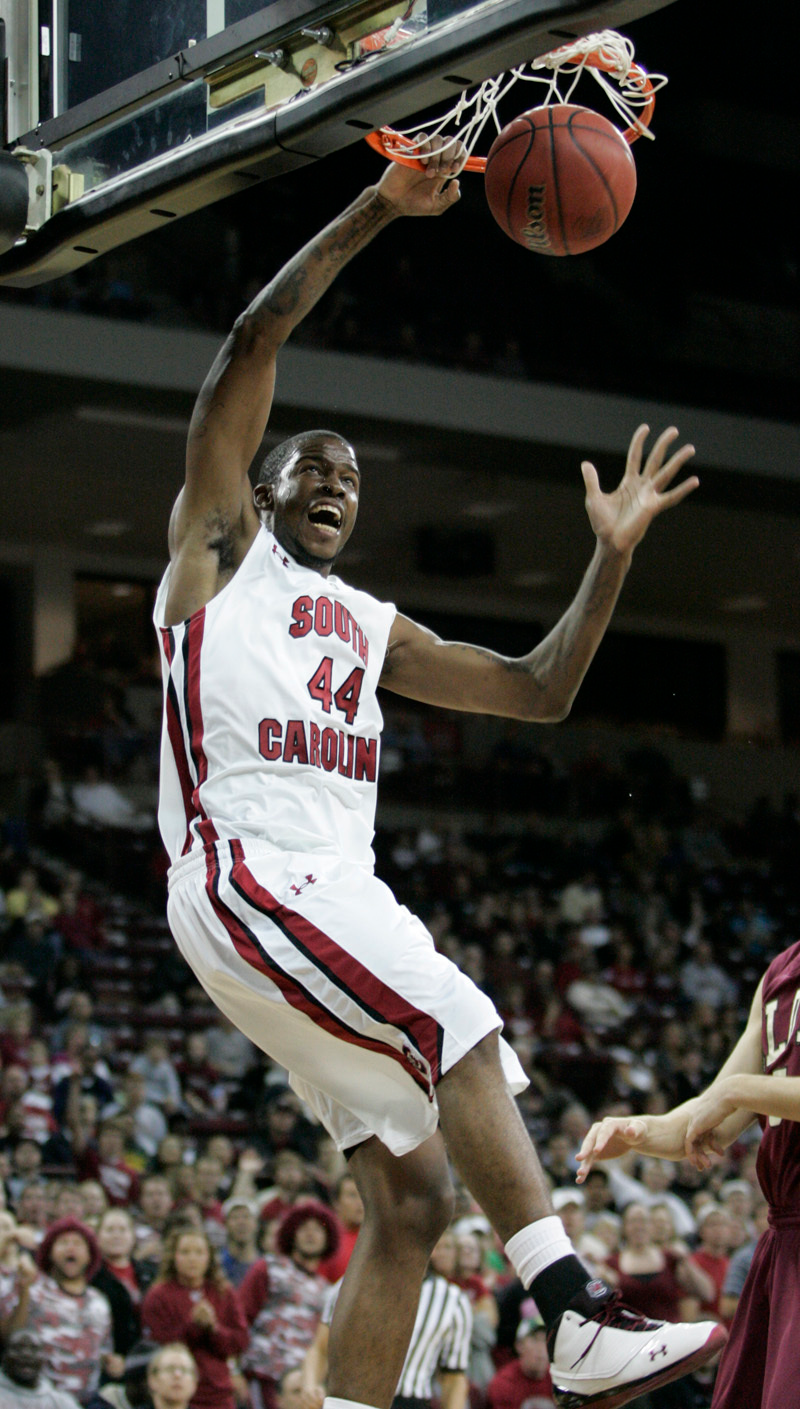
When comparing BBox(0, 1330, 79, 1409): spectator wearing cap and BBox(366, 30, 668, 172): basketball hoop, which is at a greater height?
BBox(366, 30, 668, 172): basketball hoop

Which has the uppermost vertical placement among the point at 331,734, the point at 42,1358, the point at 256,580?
the point at 256,580

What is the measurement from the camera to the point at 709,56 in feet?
64.1

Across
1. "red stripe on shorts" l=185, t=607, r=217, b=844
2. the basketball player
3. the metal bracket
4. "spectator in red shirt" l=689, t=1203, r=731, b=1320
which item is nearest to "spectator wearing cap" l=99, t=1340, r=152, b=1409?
"spectator in red shirt" l=689, t=1203, r=731, b=1320

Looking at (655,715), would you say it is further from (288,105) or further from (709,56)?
(288,105)

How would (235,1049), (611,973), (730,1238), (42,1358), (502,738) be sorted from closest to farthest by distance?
(42,1358) → (730,1238) → (235,1049) → (611,973) → (502,738)

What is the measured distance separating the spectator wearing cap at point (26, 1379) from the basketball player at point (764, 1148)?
12.7 ft

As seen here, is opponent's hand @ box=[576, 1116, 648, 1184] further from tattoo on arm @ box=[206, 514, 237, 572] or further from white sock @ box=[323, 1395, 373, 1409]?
tattoo on arm @ box=[206, 514, 237, 572]

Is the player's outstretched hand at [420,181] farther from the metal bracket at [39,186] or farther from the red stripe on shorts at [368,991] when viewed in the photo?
the red stripe on shorts at [368,991]

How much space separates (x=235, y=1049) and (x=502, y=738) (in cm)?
804

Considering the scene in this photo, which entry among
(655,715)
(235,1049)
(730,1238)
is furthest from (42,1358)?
(655,715)

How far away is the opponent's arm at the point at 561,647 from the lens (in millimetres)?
3857

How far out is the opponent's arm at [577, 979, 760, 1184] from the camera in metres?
3.62

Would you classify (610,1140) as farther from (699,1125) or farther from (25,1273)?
(25,1273)

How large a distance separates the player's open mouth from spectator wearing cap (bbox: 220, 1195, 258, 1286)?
5341 mm
